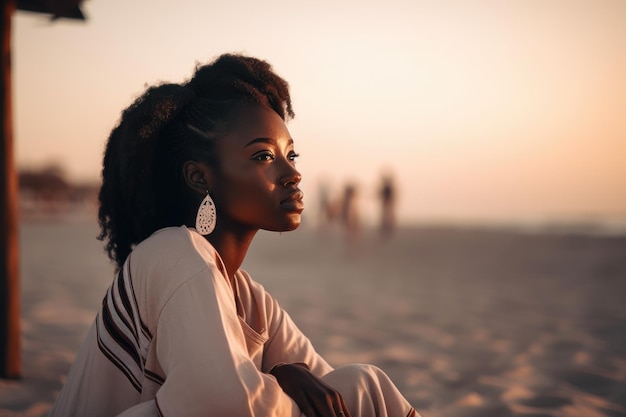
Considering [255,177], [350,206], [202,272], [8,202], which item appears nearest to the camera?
[202,272]

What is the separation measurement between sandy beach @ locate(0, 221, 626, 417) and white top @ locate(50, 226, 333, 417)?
176 centimetres

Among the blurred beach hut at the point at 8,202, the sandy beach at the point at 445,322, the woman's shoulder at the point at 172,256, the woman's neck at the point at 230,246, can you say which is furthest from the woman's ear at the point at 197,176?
the blurred beach hut at the point at 8,202

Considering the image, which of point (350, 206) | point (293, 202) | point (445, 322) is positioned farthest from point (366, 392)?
point (350, 206)

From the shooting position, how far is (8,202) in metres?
3.92

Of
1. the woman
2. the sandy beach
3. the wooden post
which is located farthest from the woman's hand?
the wooden post

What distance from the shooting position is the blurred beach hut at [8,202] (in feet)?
12.7

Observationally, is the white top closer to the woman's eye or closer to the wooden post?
the woman's eye

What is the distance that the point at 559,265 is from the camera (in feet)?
42.1

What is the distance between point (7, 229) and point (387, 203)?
54.6 ft

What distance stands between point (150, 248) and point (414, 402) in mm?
2558

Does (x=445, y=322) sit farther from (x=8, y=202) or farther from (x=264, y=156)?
(x=264, y=156)

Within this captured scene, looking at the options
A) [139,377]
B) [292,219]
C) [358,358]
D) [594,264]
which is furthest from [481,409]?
[594,264]

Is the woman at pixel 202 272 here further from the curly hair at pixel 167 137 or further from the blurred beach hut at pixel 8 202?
the blurred beach hut at pixel 8 202

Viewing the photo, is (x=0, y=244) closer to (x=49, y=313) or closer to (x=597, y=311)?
(x=49, y=313)
